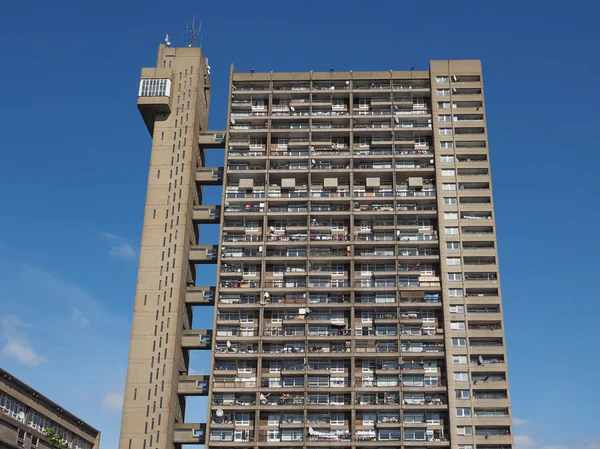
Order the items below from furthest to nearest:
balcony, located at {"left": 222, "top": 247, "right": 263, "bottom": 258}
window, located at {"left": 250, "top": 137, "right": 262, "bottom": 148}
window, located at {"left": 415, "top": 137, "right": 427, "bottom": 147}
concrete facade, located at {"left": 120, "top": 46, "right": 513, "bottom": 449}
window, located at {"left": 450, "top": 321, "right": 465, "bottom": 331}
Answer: window, located at {"left": 250, "top": 137, "right": 262, "bottom": 148}, window, located at {"left": 415, "top": 137, "right": 427, "bottom": 147}, balcony, located at {"left": 222, "top": 247, "right": 263, "bottom": 258}, window, located at {"left": 450, "top": 321, "right": 465, "bottom": 331}, concrete facade, located at {"left": 120, "top": 46, "right": 513, "bottom": 449}

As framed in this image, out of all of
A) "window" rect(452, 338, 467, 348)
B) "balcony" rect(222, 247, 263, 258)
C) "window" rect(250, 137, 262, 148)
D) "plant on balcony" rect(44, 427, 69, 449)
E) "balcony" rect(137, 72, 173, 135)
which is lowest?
"plant on balcony" rect(44, 427, 69, 449)

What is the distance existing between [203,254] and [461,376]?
39028 mm

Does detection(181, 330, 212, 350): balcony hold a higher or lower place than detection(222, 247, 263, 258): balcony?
lower

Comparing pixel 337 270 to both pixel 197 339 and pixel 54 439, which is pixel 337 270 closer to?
pixel 197 339

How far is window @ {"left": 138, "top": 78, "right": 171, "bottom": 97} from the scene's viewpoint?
12469cm

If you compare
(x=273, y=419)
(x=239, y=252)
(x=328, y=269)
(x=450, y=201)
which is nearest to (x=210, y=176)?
(x=239, y=252)

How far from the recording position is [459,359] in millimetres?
110125

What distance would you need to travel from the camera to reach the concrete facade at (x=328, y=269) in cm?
10788

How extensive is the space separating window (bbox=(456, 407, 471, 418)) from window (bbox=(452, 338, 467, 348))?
27.4ft

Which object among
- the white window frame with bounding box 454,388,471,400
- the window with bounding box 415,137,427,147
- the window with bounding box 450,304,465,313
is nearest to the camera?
the white window frame with bounding box 454,388,471,400

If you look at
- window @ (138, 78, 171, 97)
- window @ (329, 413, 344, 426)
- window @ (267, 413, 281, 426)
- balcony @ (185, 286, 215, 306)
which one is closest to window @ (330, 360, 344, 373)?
window @ (329, 413, 344, 426)

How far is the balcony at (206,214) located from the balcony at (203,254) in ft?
13.5

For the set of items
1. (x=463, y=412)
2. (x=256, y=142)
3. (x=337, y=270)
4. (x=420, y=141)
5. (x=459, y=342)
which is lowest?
(x=463, y=412)

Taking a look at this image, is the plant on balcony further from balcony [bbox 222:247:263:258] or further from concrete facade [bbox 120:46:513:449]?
balcony [bbox 222:247:263:258]
